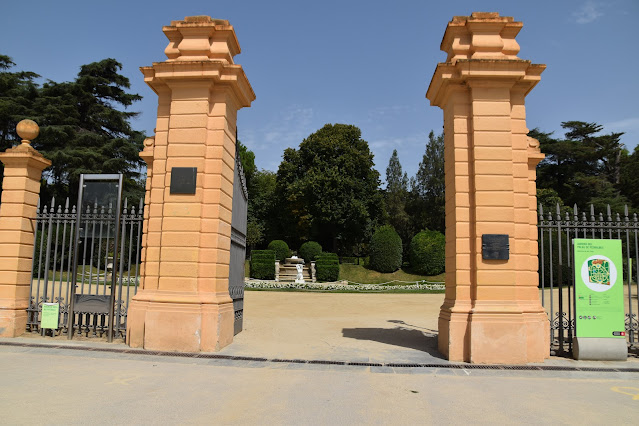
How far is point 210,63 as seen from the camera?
765 centimetres

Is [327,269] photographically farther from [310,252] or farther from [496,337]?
[496,337]

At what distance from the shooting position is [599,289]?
732 centimetres

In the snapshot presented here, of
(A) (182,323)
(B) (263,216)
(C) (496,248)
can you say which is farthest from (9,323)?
(B) (263,216)

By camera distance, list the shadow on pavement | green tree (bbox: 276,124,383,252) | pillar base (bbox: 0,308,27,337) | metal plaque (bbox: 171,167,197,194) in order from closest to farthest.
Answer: metal plaque (bbox: 171,167,197,194), the shadow on pavement, pillar base (bbox: 0,308,27,337), green tree (bbox: 276,124,383,252)

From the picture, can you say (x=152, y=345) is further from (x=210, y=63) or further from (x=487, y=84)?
(x=487, y=84)

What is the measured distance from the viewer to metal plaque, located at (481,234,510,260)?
7176mm

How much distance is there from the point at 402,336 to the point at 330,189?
25751mm

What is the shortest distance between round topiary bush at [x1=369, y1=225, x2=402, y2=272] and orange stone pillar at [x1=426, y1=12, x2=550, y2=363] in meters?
23.2

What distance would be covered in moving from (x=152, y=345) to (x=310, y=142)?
103 ft

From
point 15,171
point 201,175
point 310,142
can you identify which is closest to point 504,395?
point 201,175

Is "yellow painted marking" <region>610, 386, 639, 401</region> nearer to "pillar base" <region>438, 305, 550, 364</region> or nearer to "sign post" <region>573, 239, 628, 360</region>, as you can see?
"pillar base" <region>438, 305, 550, 364</region>

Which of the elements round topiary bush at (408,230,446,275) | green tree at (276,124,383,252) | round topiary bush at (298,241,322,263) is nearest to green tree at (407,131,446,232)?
green tree at (276,124,383,252)

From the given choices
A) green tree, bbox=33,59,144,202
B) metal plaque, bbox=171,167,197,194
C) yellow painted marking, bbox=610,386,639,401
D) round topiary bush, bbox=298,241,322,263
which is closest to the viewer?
yellow painted marking, bbox=610,386,639,401

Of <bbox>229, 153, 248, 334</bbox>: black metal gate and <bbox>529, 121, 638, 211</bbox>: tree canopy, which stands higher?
<bbox>529, 121, 638, 211</bbox>: tree canopy
